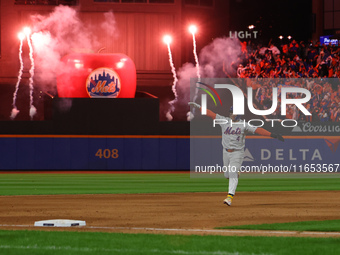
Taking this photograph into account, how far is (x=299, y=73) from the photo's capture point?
43.8m

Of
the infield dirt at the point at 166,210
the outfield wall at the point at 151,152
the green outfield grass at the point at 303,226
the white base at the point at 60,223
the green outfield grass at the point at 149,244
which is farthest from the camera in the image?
the outfield wall at the point at 151,152

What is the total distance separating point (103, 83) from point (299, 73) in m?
Result: 17.3

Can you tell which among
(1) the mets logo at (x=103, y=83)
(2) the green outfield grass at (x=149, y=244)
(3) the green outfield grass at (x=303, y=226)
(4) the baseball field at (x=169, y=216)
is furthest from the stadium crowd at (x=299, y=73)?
(2) the green outfield grass at (x=149, y=244)

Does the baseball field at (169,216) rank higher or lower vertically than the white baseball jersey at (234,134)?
lower

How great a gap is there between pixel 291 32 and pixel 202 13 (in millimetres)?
21972

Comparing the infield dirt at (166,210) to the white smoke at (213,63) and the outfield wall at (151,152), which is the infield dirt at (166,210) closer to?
the outfield wall at (151,152)

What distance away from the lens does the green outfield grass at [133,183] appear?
19.7 meters

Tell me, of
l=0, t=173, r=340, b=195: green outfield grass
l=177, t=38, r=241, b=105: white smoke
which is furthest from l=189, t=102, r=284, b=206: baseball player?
l=177, t=38, r=241, b=105: white smoke

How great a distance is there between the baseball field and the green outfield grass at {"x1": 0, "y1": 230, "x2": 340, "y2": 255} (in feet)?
0.04

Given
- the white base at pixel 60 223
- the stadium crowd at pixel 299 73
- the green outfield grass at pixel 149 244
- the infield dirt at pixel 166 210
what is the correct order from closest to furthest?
the green outfield grass at pixel 149 244
the white base at pixel 60 223
the infield dirt at pixel 166 210
the stadium crowd at pixel 299 73

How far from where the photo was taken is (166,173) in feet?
91.4

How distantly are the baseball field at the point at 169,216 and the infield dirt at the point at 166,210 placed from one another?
0.02 meters

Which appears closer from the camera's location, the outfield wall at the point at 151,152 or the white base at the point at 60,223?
the white base at the point at 60,223

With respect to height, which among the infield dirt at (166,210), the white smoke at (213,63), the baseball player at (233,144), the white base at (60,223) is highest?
the white smoke at (213,63)
